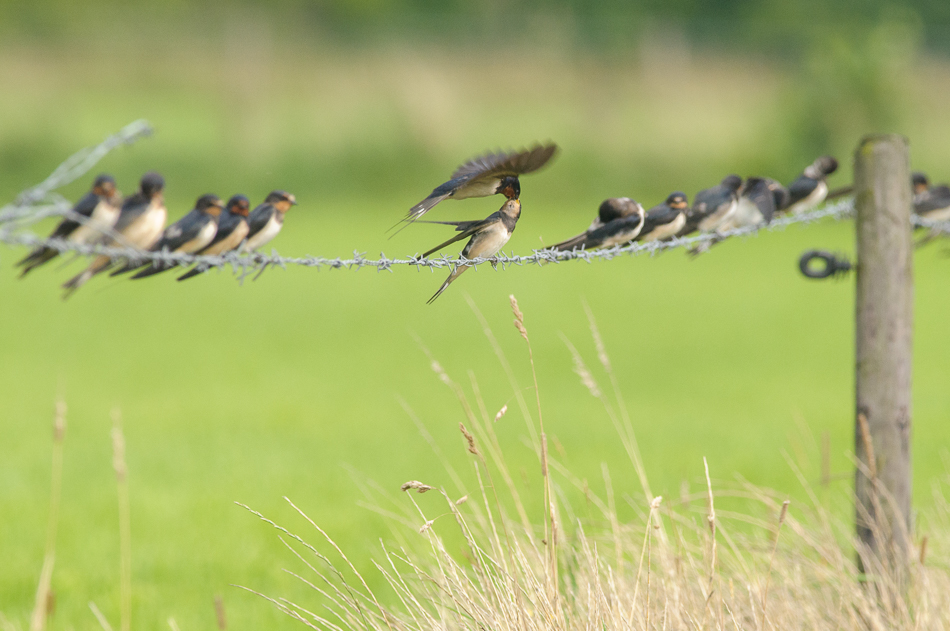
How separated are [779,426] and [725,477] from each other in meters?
1.44

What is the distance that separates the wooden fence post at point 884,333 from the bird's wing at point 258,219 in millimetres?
1578

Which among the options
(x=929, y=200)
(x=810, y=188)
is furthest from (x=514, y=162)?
(x=929, y=200)

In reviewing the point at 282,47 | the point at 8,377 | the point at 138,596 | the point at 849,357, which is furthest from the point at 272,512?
the point at 282,47

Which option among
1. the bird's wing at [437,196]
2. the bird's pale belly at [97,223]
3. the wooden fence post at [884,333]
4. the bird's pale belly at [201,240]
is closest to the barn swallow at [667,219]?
the bird's wing at [437,196]

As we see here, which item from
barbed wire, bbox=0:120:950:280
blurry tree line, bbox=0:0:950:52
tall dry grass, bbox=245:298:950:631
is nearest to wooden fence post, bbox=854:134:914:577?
tall dry grass, bbox=245:298:950:631

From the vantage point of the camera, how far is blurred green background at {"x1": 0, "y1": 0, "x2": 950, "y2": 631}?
5352 millimetres

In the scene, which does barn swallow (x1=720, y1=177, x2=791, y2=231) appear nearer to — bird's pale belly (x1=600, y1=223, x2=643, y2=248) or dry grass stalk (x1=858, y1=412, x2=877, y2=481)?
bird's pale belly (x1=600, y1=223, x2=643, y2=248)

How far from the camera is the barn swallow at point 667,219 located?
83.9 inches

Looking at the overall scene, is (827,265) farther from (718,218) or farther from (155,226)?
(155,226)

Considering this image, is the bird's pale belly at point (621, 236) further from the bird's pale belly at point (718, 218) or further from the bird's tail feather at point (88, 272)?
the bird's tail feather at point (88, 272)

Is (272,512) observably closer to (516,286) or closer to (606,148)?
(516,286)

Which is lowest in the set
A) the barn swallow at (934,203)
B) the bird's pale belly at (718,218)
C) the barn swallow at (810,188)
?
the bird's pale belly at (718,218)

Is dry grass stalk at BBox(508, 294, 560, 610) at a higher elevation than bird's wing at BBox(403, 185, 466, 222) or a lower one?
lower

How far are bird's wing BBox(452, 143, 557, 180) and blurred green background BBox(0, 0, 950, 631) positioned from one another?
310 millimetres
